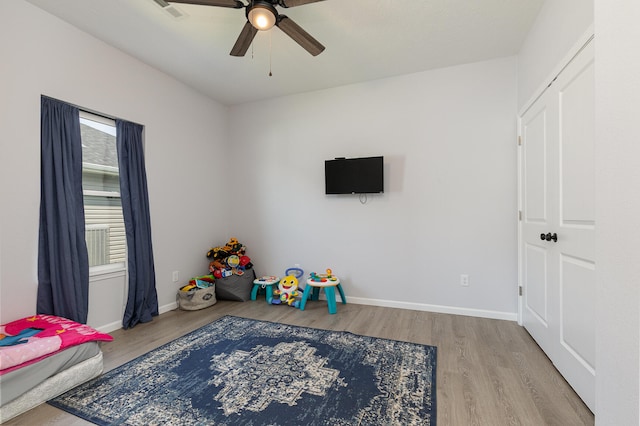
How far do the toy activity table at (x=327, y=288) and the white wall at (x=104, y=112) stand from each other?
62.1 inches

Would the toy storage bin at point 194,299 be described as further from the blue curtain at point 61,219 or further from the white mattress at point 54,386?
the white mattress at point 54,386

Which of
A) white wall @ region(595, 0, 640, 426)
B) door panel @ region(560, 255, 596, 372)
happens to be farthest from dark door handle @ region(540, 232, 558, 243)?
white wall @ region(595, 0, 640, 426)

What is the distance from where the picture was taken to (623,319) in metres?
0.72

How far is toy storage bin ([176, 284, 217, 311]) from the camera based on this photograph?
342 cm

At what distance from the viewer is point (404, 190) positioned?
134 inches

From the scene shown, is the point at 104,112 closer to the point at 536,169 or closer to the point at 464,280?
the point at 536,169

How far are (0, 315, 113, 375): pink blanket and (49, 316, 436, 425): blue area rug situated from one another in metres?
0.31

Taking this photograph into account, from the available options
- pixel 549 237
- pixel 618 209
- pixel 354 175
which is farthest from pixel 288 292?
pixel 618 209

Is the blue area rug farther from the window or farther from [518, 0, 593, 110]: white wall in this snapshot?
[518, 0, 593, 110]: white wall

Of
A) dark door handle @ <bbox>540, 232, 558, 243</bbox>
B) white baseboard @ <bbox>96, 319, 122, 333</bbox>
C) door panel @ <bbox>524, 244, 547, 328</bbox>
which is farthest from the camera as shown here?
white baseboard @ <bbox>96, 319, 122, 333</bbox>

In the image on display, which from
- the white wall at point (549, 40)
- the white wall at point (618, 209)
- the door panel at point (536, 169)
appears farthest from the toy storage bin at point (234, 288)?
the white wall at point (549, 40)

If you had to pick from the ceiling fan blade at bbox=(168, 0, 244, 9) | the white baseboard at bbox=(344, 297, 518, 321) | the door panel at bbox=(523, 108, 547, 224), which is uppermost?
the ceiling fan blade at bbox=(168, 0, 244, 9)

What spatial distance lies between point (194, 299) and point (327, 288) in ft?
5.41

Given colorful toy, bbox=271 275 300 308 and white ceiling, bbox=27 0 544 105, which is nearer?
white ceiling, bbox=27 0 544 105
